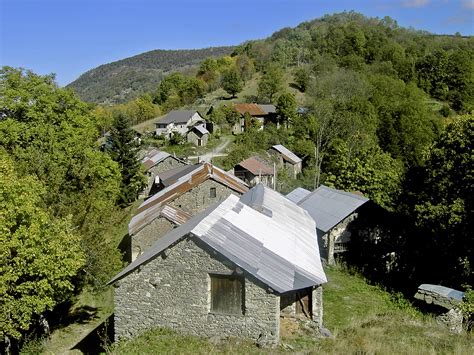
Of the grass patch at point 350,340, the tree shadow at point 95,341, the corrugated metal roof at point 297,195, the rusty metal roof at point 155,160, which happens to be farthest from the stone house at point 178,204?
the rusty metal roof at point 155,160

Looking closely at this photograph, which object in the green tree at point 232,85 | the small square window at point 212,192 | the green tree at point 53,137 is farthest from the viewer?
the green tree at point 232,85

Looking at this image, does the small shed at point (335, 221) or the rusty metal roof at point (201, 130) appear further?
the rusty metal roof at point (201, 130)

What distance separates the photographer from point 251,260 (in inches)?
575

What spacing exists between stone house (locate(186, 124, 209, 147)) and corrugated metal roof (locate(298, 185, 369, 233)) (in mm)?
38964

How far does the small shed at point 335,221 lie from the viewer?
25438mm

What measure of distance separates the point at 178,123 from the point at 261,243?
60.5 meters

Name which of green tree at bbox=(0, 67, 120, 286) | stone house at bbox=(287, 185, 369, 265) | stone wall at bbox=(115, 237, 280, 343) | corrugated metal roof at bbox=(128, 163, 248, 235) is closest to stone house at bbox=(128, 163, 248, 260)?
corrugated metal roof at bbox=(128, 163, 248, 235)

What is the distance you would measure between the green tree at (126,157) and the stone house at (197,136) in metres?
23.4

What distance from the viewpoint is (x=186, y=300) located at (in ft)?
48.7

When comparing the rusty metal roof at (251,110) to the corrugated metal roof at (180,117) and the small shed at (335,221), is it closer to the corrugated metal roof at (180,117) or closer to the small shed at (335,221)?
the corrugated metal roof at (180,117)

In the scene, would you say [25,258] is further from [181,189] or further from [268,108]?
[268,108]

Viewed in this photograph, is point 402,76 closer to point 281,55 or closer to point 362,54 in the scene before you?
point 362,54

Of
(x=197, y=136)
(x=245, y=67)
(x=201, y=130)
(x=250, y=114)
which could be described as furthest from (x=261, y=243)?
(x=245, y=67)

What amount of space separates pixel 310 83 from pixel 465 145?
68786mm
